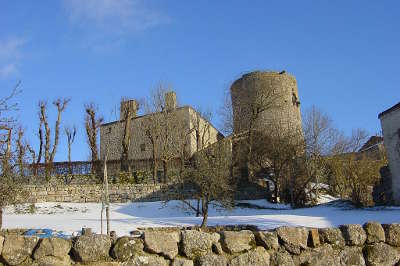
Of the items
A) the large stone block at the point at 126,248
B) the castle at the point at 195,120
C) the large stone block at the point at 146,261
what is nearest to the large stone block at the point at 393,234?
the large stone block at the point at 146,261

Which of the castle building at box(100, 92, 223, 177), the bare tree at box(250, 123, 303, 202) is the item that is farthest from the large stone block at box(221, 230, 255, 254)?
the castle building at box(100, 92, 223, 177)

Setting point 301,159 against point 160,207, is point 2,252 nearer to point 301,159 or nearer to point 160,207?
point 160,207

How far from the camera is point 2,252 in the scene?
3.16 meters

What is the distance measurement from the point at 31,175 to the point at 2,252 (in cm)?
2166

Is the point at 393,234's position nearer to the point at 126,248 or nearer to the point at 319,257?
the point at 319,257

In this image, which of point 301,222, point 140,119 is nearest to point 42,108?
point 140,119

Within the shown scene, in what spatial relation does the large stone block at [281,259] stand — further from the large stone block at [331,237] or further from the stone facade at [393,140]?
the stone facade at [393,140]

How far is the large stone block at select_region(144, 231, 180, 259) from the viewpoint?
363 centimetres

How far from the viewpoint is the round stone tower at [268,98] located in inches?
1215

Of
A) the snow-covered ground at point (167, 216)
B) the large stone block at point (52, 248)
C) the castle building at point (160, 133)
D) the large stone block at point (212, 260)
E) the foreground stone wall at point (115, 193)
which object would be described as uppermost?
the castle building at point (160, 133)

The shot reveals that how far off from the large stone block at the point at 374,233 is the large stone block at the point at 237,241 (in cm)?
133

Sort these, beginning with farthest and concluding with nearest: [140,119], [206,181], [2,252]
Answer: [140,119] → [206,181] → [2,252]

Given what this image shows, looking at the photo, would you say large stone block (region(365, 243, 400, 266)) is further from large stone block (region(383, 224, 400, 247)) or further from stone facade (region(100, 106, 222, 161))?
stone facade (region(100, 106, 222, 161))

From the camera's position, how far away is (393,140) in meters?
17.4
